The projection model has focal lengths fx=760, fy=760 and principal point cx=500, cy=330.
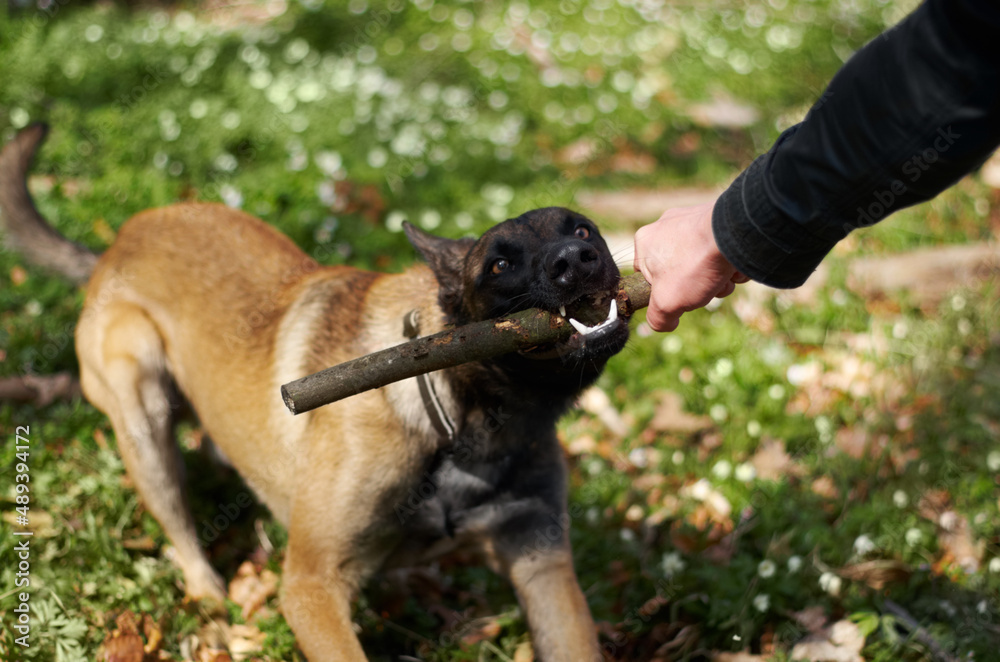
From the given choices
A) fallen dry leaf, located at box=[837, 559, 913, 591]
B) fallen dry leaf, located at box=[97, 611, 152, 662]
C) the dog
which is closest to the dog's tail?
the dog

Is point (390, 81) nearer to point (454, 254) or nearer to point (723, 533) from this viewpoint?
point (454, 254)

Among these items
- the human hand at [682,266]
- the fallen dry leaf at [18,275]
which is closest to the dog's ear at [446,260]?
the human hand at [682,266]

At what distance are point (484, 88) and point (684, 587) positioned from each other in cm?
551

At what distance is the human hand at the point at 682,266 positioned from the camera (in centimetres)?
210

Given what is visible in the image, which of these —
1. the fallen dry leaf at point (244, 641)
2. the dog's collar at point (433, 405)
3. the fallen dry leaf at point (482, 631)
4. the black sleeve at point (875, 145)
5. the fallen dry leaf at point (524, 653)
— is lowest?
the fallen dry leaf at point (524, 653)

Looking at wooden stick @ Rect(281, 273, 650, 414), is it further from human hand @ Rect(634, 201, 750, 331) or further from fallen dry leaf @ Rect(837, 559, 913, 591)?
fallen dry leaf @ Rect(837, 559, 913, 591)

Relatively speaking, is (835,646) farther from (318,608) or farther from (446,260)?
(446,260)

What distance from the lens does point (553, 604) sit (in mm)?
2924

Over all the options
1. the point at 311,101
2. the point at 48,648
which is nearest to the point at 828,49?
the point at 311,101

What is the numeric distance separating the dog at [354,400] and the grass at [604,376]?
13.4 inches

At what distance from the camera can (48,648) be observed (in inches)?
108

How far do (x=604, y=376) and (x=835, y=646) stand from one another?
2056mm

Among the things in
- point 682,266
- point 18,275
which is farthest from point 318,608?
point 18,275

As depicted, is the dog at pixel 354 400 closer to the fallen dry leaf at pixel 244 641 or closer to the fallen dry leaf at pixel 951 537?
the fallen dry leaf at pixel 244 641
